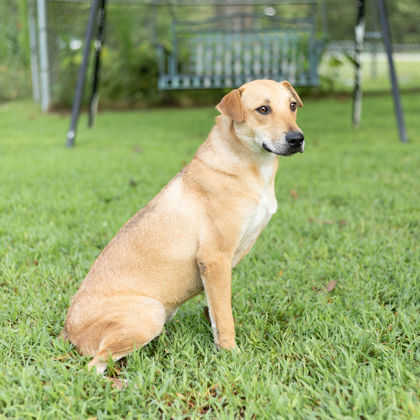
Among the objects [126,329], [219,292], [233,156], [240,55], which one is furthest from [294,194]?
[240,55]

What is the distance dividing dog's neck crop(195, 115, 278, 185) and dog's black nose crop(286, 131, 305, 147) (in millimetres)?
204

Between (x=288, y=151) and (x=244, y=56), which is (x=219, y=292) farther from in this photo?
(x=244, y=56)

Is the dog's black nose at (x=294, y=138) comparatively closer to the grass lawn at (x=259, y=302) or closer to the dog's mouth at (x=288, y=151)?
the dog's mouth at (x=288, y=151)

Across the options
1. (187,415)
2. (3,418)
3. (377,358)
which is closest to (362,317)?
(377,358)

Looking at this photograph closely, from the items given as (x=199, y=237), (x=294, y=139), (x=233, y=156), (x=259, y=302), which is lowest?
(x=259, y=302)

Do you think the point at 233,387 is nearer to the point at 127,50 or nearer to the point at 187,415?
the point at 187,415

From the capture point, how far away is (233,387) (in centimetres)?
213

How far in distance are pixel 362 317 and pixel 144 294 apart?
3.88ft

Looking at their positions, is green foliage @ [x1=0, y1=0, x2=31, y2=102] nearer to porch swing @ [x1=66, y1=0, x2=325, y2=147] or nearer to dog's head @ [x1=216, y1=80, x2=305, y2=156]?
porch swing @ [x1=66, y1=0, x2=325, y2=147]

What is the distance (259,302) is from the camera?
2.97 metres

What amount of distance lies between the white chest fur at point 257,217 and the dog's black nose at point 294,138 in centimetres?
25

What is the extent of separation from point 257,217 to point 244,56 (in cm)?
635

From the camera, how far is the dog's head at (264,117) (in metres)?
2.36

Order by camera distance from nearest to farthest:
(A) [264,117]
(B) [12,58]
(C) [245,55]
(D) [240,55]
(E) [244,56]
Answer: (A) [264,117] < (C) [245,55] < (E) [244,56] < (D) [240,55] < (B) [12,58]
